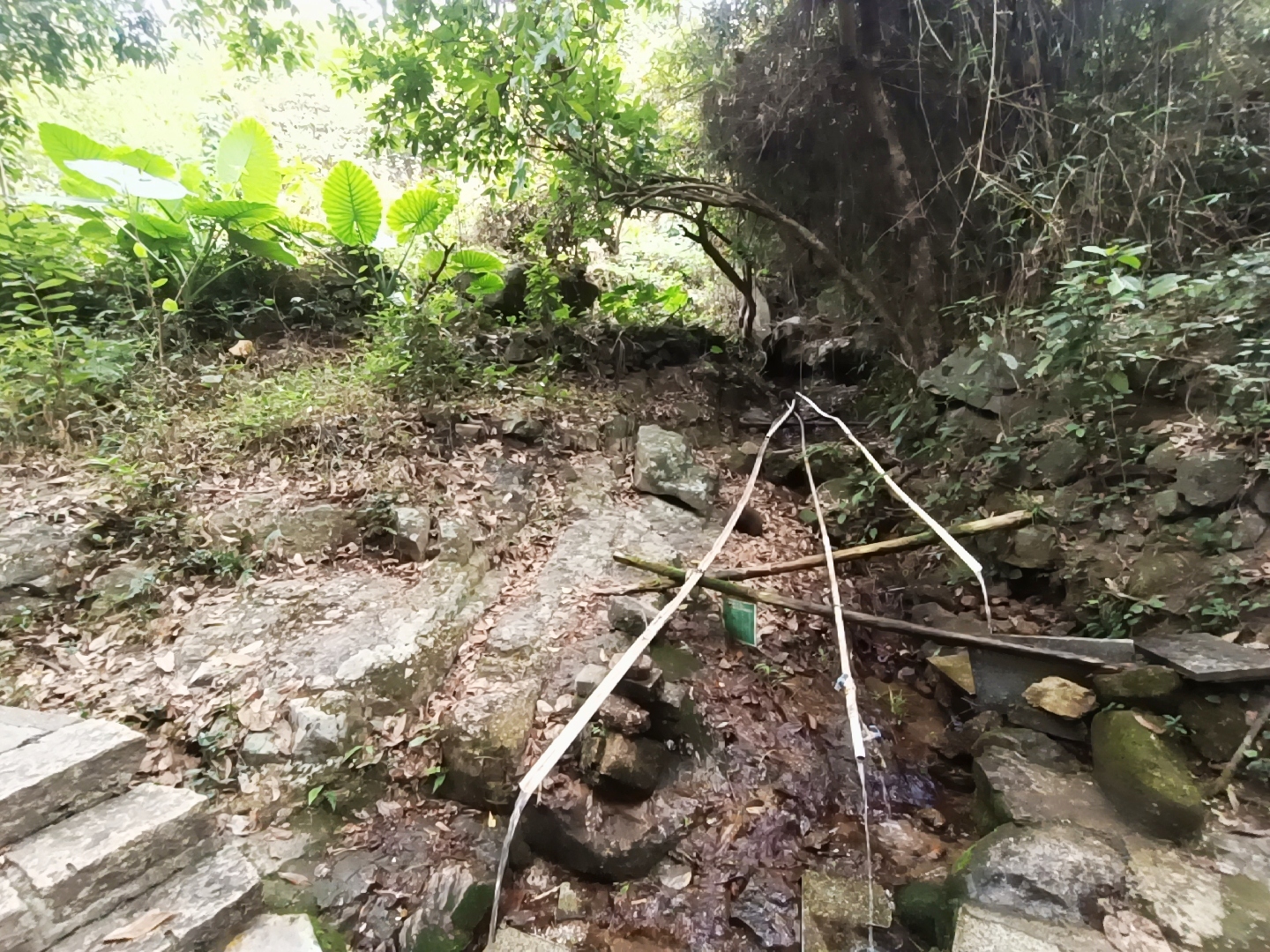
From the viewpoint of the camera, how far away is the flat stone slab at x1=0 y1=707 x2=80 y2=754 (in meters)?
2.40

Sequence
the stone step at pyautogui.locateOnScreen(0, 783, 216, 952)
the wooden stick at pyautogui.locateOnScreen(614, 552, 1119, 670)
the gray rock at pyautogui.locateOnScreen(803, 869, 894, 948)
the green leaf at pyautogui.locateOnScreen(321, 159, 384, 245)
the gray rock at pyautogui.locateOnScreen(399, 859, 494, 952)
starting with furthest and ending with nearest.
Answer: the green leaf at pyautogui.locateOnScreen(321, 159, 384, 245) → the wooden stick at pyautogui.locateOnScreen(614, 552, 1119, 670) → the gray rock at pyautogui.locateOnScreen(803, 869, 894, 948) → the gray rock at pyautogui.locateOnScreen(399, 859, 494, 952) → the stone step at pyautogui.locateOnScreen(0, 783, 216, 952)

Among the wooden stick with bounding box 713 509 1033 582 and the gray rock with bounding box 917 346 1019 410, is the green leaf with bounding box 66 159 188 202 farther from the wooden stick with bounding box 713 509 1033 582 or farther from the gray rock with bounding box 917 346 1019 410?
the gray rock with bounding box 917 346 1019 410

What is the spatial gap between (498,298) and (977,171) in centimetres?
555

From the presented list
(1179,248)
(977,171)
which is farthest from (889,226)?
(1179,248)

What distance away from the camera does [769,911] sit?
2.96 m

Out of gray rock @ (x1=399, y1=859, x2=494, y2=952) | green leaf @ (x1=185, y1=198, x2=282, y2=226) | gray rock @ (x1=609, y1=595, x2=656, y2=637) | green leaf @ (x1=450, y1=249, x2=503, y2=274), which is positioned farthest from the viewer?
green leaf @ (x1=450, y1=249, x2=503, y2=274)

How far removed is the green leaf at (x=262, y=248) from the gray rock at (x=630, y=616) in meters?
5.35

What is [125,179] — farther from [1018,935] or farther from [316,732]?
[1018,935]

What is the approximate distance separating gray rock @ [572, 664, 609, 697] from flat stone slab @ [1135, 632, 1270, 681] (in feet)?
9.62

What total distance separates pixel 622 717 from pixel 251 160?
638 cm

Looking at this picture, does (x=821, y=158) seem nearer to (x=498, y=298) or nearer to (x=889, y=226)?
(x=889, y=226)

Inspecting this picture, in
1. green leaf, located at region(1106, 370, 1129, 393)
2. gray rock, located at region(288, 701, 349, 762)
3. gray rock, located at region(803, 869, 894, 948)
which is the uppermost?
green leaf, located at region(1106, 370, 1129, 393)

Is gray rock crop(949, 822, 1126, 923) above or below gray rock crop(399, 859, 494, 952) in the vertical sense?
above

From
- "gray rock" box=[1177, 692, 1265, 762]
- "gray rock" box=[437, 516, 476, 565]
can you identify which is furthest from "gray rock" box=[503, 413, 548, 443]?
"gray rock" box=[1177, 692, 1265, 762]
